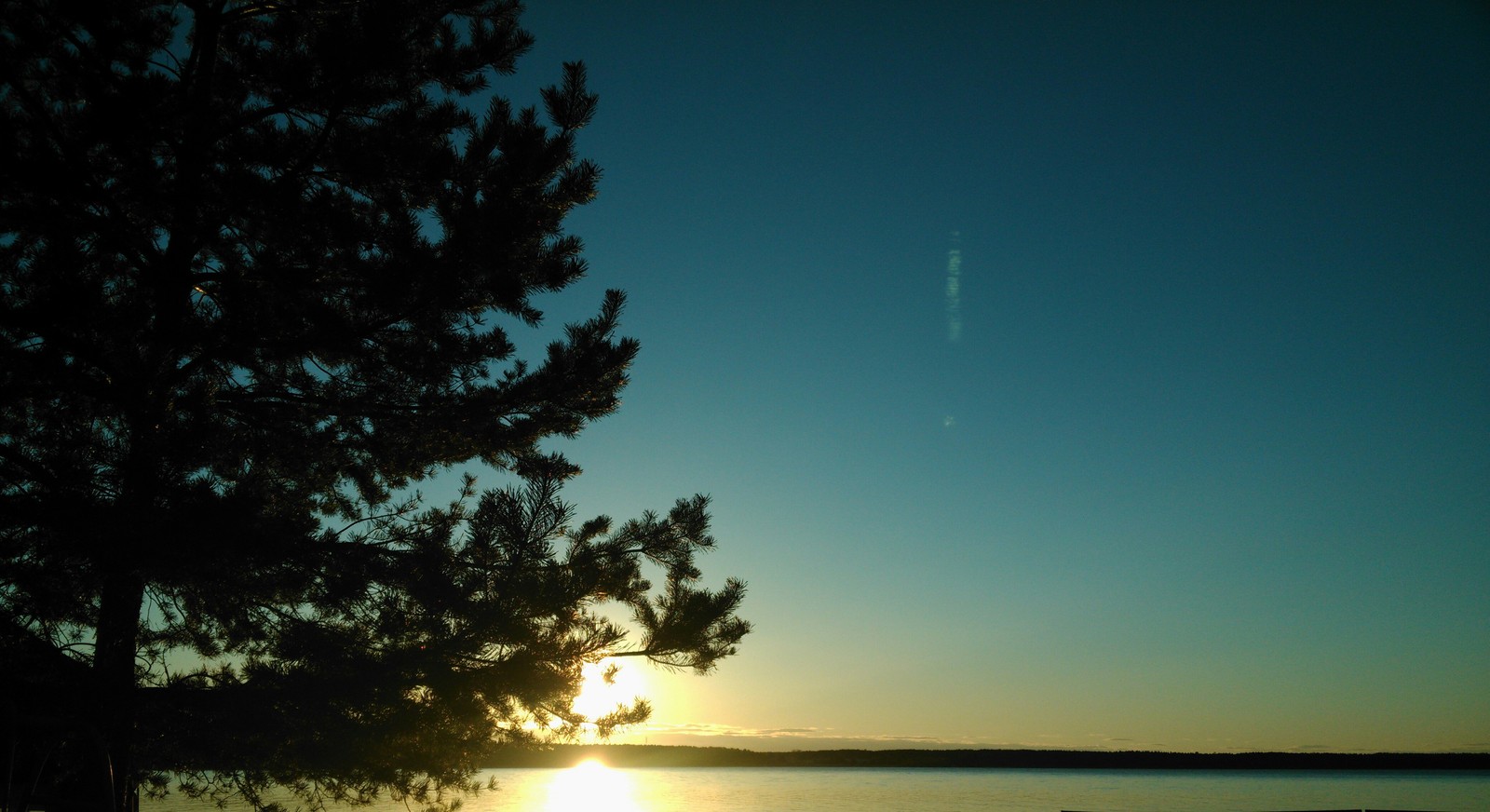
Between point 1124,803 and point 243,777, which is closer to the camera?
point 243,777

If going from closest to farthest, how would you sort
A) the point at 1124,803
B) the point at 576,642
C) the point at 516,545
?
the point at 516,545 < the point at 576,642 < the point at 1124,803

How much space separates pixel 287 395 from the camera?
6.73m

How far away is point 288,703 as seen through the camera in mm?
5770

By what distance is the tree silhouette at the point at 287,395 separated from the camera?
5480mm

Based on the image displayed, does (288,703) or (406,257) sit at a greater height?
(406,257)

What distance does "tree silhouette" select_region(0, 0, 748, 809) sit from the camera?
5480mm

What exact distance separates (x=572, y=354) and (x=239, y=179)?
2.67 metres

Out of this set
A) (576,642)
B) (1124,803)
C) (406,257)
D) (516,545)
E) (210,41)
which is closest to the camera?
(516,545)

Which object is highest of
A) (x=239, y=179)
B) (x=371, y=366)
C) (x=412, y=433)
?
(x=239, y=179)

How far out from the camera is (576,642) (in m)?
5.67

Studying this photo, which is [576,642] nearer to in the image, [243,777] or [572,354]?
[572,354]

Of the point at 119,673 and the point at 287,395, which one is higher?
the point at 287,395

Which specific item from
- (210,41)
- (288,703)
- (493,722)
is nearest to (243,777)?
(288,703)

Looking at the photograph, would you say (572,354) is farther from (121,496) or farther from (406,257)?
(121,496)
